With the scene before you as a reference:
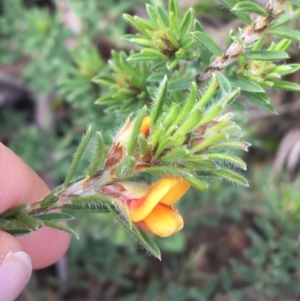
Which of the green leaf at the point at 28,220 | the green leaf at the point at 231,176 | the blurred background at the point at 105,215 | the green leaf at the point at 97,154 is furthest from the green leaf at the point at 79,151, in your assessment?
the blurred background at the point at 105,215

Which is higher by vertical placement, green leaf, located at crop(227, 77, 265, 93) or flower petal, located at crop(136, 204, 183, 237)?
green leaf, located at crop(227, 77, 265, 93)

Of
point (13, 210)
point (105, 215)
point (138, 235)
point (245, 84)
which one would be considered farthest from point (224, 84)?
point (105, 215)

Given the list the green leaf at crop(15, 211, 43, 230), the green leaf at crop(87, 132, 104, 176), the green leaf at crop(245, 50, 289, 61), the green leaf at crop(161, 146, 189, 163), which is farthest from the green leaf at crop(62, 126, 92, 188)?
the green leaf at crop(245, 50, 289, 61)

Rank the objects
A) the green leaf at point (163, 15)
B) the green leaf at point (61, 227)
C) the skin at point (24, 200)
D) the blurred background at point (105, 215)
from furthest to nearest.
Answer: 1. the blurred background at point (105, 215)
2. the skin at point (24, 200)
3. the green leaf at point (163, 15)
4. the green leaf at point (61, 227)

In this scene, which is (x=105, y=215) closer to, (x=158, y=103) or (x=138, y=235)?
(x=138, y=235)

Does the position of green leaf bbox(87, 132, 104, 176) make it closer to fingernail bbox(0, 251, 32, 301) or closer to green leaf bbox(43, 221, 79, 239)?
green leaf bbox(43, 221, 79, 239)

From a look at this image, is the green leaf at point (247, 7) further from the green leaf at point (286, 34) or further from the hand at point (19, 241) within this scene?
the hand at point (19, 241)
